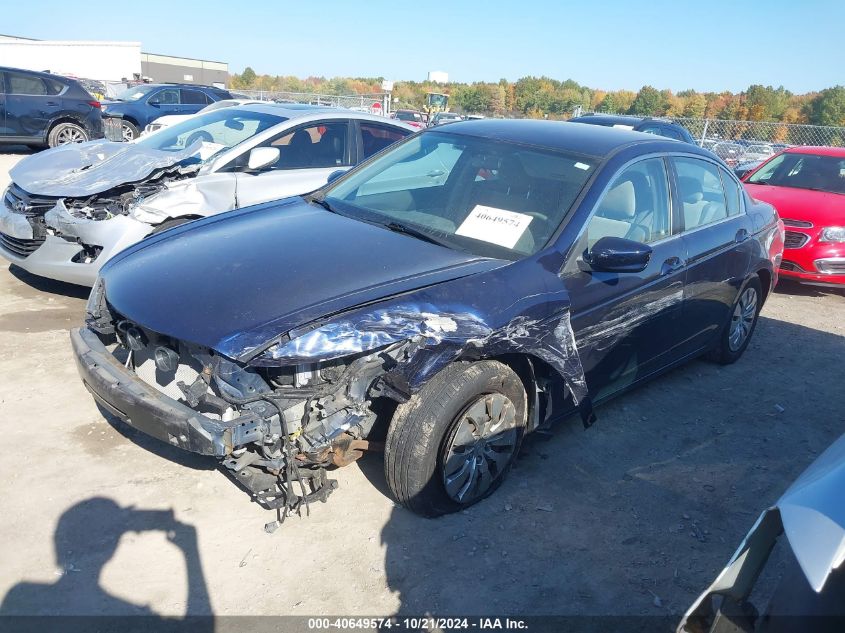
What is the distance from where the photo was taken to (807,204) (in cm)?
770

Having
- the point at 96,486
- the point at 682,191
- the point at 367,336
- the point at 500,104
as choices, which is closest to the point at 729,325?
the point at 682,191

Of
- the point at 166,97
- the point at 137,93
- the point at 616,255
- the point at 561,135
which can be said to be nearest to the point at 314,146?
the point at 561,135

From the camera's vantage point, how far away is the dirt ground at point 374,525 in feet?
8.79

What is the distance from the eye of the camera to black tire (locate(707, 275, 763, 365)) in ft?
16.5

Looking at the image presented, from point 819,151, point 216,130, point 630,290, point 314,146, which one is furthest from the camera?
point 819,151

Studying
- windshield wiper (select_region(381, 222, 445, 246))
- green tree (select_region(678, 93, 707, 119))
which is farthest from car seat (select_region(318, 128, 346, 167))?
green tree (select_region(678, 93, 707, 119))

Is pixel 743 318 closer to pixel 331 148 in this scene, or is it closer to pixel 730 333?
pixel 730 333

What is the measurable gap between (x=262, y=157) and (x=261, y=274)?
290 cm

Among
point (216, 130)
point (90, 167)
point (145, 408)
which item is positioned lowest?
point (145, 408)

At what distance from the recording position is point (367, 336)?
2.69 meters

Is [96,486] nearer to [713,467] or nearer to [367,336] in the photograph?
[367,336]

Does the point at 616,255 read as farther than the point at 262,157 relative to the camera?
No

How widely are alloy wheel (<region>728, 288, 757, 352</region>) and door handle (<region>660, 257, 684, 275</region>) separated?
4.17 ft

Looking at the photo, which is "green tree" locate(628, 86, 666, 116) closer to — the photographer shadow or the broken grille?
the broken grille
